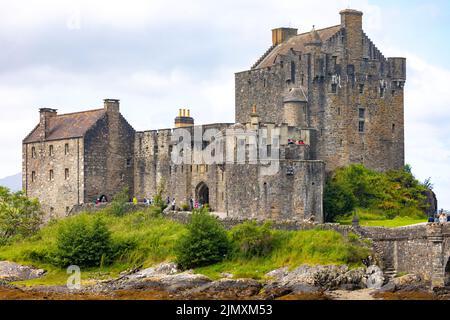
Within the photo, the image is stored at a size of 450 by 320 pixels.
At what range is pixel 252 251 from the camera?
2795 inches

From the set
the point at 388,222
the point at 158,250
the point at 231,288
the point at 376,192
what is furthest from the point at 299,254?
the point at 376,192

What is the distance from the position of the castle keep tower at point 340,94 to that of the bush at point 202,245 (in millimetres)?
11247

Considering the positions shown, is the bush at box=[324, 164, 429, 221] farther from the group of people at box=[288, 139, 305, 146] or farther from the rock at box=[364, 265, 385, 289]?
the rock at box=[364, 265, 385, 289]

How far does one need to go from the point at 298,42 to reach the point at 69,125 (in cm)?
1579

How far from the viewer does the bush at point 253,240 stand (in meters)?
70.8

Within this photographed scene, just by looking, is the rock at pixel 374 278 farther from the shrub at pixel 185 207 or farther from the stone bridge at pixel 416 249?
the shrub at pixel 185 207

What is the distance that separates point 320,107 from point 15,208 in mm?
20074

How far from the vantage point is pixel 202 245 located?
71.4m

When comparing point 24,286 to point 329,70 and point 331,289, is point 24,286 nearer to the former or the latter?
point 331,289

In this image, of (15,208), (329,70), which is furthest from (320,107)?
(15,208)

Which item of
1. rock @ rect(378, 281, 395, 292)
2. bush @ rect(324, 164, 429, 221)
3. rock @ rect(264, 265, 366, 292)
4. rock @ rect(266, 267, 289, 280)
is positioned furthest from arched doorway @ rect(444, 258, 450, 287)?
bush @ rect(324, 164, 429, 221)

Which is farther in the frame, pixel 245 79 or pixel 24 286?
pixel 245 79

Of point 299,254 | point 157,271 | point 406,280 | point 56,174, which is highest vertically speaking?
point 56,174

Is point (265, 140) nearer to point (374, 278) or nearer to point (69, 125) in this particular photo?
point (374, 278)
